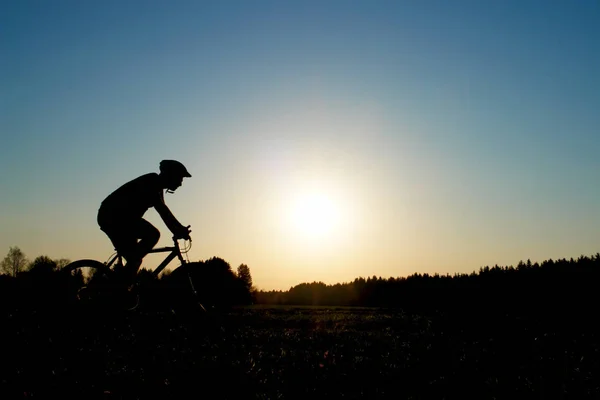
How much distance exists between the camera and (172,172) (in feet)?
31.0

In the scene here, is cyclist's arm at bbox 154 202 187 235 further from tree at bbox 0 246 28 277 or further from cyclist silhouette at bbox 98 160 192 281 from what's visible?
tree at bbox 0 246 28 277

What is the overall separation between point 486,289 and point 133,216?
123306 millimetres

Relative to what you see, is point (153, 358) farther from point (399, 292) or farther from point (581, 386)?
point (399, 292)

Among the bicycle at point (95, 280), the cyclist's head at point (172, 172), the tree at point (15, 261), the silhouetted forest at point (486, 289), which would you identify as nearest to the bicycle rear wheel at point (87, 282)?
the bicycle at point (95, 280)

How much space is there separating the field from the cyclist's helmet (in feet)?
11.1

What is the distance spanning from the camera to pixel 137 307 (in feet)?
31.6

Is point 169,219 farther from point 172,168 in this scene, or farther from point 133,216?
point 172,168

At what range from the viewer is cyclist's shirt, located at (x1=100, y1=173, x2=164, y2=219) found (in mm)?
9008

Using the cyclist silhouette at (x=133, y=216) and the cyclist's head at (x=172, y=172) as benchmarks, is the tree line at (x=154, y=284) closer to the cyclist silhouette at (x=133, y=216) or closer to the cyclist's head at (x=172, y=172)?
the cyclist silhouette at (x=133, y=216)

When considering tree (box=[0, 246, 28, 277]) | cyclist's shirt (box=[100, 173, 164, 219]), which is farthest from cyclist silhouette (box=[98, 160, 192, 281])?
tree (box=[0, 246, 28, 277])

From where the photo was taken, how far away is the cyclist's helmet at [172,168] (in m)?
9.45

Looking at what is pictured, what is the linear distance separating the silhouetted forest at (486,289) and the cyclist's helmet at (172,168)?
142 feet

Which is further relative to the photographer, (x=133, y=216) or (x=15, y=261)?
(x=15, y=261)

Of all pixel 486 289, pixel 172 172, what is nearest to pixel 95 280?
pixel 172 172
